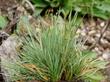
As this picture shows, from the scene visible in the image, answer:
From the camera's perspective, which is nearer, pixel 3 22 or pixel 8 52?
pixel 8 52

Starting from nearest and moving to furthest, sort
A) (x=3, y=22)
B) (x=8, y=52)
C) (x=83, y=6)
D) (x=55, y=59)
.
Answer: (x=55, y=59), (x=8, y=52), (x=3, y=22), (x=83, y=6)

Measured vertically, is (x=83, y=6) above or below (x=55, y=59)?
below

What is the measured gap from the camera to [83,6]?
6.57m

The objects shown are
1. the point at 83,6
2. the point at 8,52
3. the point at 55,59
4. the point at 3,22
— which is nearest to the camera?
the point at 55,59

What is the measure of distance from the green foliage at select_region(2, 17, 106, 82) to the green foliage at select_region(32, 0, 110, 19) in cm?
231

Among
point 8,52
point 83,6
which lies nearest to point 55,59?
point 8,52

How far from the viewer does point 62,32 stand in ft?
13.6

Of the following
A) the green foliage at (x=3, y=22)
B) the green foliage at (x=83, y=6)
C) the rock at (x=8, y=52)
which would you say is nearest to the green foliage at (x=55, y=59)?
the rock at (x=8, y=52)

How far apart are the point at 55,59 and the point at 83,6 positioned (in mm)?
2635

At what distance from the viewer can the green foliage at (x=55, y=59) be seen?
408 centimetres

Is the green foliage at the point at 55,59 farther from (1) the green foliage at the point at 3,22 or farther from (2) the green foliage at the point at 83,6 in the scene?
(2) the green foliage at the point at 83,6

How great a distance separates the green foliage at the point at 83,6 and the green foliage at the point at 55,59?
231cm

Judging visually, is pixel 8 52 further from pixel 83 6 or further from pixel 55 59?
pixel 83 6

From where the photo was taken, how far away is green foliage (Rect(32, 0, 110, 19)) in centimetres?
651
